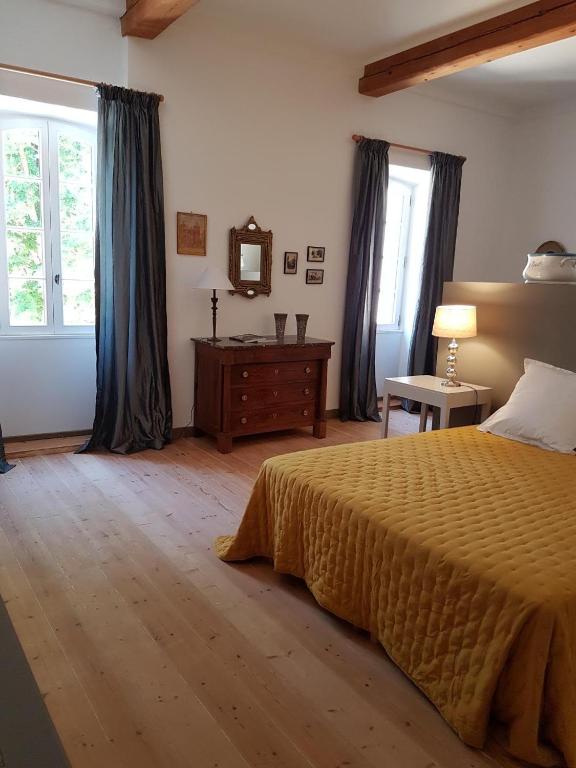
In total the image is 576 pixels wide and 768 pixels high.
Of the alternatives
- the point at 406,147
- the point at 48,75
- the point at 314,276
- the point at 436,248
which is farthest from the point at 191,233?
the point at 436,248

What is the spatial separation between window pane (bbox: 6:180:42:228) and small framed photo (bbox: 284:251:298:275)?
188 cm

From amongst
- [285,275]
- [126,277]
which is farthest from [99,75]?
[285,275]

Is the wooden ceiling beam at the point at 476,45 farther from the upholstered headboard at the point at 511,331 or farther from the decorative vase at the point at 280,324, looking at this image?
the decorative vase at the point at 280,324

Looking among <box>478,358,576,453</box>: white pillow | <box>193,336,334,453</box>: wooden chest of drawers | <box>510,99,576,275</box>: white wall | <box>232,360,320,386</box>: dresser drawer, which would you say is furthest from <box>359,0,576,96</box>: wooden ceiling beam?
<box>232,360,320,386</box>: dresser drawer

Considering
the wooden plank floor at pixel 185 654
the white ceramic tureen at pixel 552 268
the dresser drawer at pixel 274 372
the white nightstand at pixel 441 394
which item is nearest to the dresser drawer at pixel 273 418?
the dresser drawer at pixel 274 372

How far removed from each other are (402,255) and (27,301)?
3532mm

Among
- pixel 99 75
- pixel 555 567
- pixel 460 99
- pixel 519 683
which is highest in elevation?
pixel 460 99

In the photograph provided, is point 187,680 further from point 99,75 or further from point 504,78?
point 504,78

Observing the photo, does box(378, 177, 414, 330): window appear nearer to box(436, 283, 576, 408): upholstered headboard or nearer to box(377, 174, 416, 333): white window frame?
box(377, 174, 416, 333): white window frame

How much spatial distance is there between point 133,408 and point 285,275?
169cm

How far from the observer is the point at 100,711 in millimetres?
1702

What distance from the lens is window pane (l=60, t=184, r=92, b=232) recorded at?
4059mm

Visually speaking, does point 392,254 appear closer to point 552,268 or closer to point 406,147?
point 406,147

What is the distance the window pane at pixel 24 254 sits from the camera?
3.95 m
